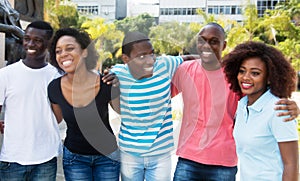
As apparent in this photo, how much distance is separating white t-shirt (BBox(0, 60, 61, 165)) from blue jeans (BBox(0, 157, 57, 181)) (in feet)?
0.11

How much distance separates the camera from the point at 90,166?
2.04 metres

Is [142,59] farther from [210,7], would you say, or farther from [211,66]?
[210,7]

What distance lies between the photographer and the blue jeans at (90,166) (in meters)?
2.02

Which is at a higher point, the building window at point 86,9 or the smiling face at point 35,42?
the building window at point 86,9

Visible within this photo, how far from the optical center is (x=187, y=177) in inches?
81.1

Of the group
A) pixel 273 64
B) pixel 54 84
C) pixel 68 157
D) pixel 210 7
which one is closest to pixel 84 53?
pixel 54 84

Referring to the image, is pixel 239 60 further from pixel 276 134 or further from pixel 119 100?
pixel 119 100

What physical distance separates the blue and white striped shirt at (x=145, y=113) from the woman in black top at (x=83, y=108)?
0.08 meters

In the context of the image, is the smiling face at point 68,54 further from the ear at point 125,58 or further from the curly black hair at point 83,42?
the ear at point 125,58

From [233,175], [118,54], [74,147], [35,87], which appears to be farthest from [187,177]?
[35,87]

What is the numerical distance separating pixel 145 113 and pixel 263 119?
60 centimetres

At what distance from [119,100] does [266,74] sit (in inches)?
30.4

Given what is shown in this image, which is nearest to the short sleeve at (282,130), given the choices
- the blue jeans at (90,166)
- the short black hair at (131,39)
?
the short black hair at (131,39)

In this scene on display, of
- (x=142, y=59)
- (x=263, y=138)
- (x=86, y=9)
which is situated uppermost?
(x=86, y=9)
